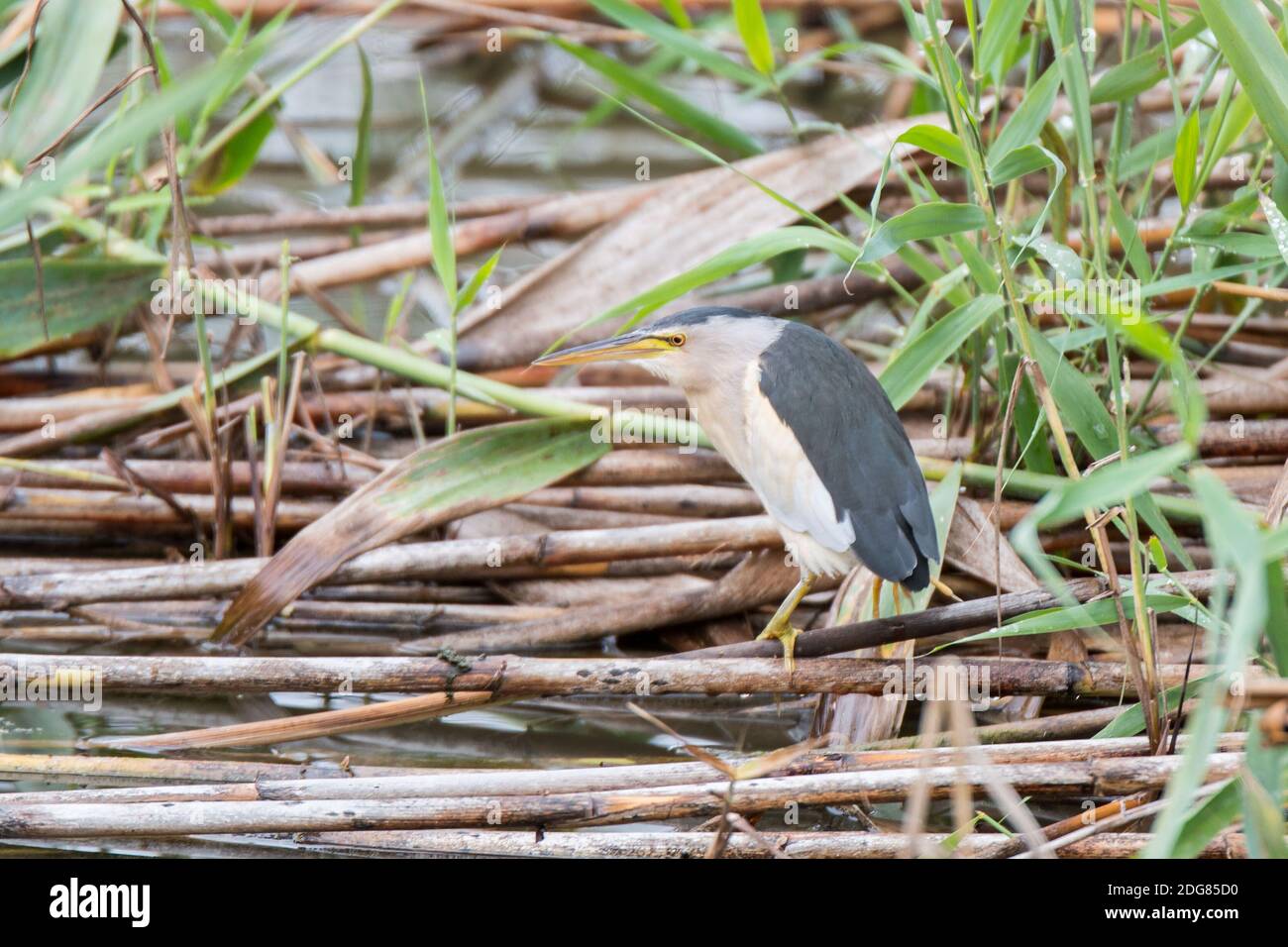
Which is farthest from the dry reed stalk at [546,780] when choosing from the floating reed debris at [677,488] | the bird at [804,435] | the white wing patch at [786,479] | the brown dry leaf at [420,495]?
the brown dry leaf at [420,495]

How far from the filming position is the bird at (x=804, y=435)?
7.32 feet

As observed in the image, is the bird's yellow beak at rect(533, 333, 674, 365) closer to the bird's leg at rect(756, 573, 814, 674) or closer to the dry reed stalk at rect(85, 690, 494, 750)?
the bird's leg at rect(756, 573, 814, 674)

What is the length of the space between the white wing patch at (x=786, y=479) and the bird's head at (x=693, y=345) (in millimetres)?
71

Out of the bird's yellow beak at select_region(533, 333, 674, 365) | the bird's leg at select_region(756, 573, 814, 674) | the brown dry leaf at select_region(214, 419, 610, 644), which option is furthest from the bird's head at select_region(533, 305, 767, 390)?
the bird's leg at select_region(756, 573, 814, 674)

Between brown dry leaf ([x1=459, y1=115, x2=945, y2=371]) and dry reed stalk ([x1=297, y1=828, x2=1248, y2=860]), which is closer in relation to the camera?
dry reed stalk ([x1=297, y1=828, x2=1248, y2=860])

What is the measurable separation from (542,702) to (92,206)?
6.31ft

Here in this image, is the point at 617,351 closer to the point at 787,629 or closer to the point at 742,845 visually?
the point at 787,629

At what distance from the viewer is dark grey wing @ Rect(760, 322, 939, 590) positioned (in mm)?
2199

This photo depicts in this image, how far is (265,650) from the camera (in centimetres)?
291

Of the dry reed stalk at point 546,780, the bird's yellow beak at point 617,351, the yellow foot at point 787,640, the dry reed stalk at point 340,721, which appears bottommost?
the dry reed stalk at point 546,780

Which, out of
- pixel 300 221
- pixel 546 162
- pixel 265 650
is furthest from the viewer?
pixel 546 162

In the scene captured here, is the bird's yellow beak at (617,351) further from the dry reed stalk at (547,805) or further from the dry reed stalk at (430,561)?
the dry reed stalk at (547,805)
